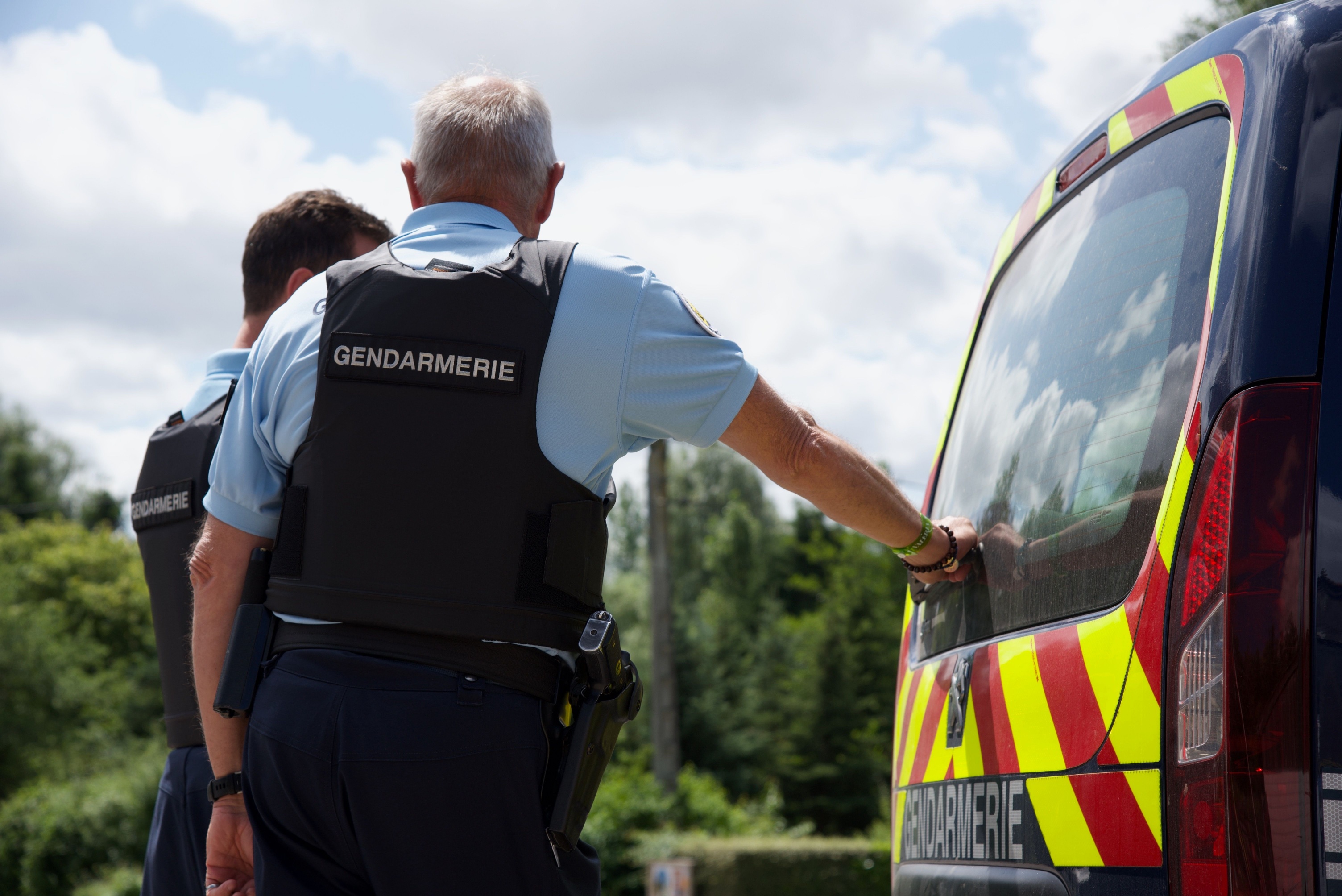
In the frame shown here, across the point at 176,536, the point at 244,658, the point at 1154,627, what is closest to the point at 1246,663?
the point at 1154,627

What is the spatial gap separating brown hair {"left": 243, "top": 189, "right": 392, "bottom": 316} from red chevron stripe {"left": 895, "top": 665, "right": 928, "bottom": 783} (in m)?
1.91

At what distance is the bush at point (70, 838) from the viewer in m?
21.2

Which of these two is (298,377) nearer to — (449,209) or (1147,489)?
(449,209)

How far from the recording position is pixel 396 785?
1.72 m

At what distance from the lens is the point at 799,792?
98.5ft

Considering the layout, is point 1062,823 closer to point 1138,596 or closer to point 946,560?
point 1138,596

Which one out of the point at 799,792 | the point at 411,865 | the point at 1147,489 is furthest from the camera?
the point at 799,792

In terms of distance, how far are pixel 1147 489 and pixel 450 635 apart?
1.08m

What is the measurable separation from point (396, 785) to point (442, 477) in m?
0.48

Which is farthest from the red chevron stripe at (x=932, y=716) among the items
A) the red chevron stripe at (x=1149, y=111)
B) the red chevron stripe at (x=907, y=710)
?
the red chevron stripe at (x=1149, y=111)

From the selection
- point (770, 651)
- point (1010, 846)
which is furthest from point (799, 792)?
point (1010, 846)

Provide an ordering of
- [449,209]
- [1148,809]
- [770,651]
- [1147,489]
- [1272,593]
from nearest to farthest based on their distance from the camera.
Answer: [1272,593] → [1148,809] → [1147,489] → [449,209] → [770,651]

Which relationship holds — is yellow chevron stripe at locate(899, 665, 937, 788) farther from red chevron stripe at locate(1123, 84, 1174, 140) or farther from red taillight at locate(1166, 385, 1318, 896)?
red chevron stripe at locate(1123, 84, 1174, 140)

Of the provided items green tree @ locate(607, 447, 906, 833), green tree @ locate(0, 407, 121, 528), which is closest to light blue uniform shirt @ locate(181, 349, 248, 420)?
green tree @ locate(607, 447, 906, 833)
